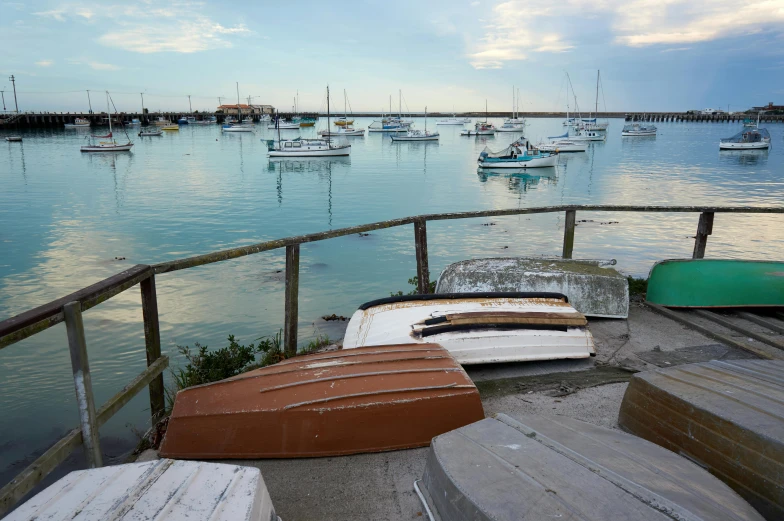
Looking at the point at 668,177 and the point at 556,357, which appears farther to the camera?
the point at 668,177

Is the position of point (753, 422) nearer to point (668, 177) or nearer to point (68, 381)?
point (68, 381)

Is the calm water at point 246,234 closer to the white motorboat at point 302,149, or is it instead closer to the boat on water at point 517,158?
the boat on water at point 517,158

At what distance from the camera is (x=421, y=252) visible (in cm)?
628

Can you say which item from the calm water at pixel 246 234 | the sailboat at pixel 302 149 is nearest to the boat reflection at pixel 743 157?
the calm water at pixel 246 234

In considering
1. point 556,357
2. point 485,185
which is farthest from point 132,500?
point 485,185

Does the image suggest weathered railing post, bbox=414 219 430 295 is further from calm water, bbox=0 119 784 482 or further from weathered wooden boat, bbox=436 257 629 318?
calm water, bbox=0 119 784 482

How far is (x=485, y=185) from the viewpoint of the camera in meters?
40.6

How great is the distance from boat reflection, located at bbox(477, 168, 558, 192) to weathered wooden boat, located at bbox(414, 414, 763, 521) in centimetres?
3707

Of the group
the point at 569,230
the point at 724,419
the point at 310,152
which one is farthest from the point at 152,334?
→ the point at 310,152

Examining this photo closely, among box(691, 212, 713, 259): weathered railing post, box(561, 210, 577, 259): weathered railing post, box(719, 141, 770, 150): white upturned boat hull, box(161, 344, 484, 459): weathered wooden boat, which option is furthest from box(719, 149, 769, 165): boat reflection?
box(161, 344, 484, 459): weathered wooden boat

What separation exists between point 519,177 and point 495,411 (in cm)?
4349

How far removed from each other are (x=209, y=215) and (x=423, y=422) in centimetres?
2604

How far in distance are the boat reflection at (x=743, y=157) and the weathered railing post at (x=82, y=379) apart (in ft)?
218

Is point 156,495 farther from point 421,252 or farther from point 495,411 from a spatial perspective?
point 421,252
